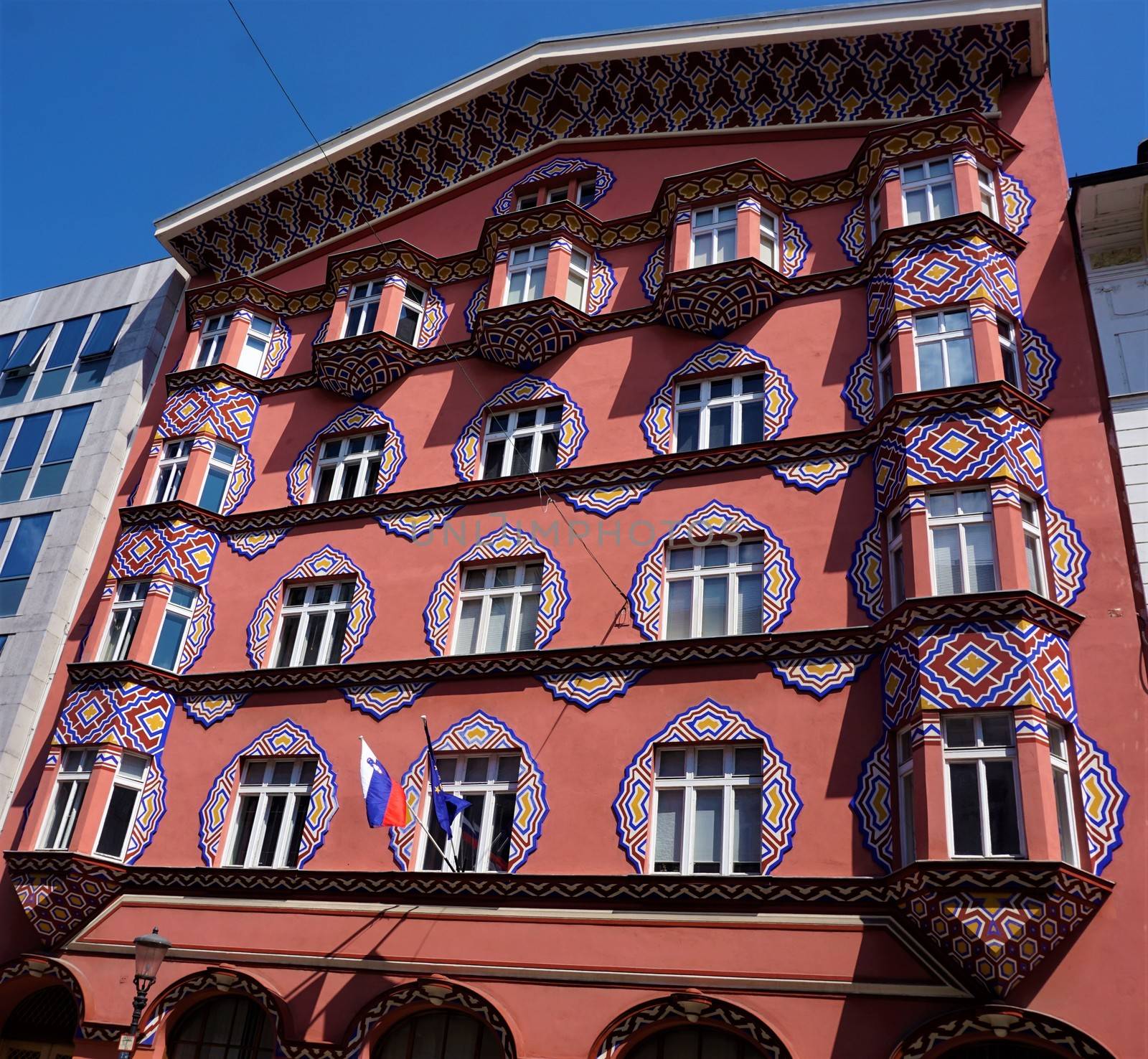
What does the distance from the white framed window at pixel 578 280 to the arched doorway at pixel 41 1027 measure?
650 inches

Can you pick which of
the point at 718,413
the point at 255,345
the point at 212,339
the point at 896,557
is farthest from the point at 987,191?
the point at 212,339

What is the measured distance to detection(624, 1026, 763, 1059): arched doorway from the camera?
16.3m

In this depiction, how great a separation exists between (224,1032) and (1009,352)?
17.6 metres

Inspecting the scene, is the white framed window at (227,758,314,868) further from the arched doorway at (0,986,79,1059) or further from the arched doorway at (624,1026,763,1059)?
the arched doorway at (624,1026,763,1059)

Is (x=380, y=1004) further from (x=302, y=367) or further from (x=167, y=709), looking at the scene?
(x=302, y=367)

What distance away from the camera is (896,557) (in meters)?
18.7

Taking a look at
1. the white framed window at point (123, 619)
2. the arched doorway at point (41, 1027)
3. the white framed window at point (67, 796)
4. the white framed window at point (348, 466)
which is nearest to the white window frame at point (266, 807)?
the white framed window at point (67, 796)

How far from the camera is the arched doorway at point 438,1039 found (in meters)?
17.9

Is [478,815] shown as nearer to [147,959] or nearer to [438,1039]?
[438,1039]

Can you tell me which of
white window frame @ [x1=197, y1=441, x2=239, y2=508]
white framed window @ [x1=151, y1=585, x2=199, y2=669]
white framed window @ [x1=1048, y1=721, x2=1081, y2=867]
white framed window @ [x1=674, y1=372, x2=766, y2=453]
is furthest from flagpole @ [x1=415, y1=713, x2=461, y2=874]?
white framed window @ [x1=1048, y1=721, x2=1081, y2=867]

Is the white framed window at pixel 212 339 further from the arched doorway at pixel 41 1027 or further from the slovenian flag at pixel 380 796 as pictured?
the arched doorway at pixel 41 1027

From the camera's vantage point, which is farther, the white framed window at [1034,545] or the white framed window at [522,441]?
the white framed window at [522,441]

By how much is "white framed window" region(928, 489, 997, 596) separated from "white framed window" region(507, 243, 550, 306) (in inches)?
406

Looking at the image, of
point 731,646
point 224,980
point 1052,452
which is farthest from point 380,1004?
point 1052,452
